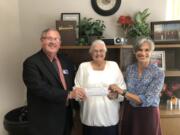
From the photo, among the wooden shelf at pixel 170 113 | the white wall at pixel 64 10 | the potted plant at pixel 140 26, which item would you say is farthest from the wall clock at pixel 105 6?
the wooden shelf at pixel 170 113

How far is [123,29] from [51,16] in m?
0.94

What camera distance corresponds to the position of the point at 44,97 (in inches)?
83.4

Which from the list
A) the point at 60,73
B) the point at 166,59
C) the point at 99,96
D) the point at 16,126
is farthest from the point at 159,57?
the point at 16,126

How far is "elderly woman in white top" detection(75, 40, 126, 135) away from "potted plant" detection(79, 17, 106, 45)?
1.92 ft

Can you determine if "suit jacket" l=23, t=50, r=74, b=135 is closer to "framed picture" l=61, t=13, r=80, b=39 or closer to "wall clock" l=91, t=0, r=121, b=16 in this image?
"framed picture" l=61, t=13, r=80, b=39

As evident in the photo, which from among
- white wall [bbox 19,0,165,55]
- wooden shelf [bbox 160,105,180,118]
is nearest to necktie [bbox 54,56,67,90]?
white wall [bbox 19,0,165,55]

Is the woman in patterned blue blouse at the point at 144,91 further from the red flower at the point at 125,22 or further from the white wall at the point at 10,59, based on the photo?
the white wall at the point at 10,59

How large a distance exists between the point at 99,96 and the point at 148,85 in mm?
444

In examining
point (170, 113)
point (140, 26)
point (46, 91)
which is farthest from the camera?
point (140, 26)

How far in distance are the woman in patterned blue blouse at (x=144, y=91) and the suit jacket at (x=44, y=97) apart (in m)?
0.49

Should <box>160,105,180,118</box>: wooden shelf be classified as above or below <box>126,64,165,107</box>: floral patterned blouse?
below

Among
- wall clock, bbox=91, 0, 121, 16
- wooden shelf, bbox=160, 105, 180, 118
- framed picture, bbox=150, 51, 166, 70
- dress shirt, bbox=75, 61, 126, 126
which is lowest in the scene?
wooden shelf, bbox=160, 105, 180, 118

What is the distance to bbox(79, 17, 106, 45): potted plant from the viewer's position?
2896mm

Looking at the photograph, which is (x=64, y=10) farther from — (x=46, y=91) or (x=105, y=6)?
(x=46, y=91)
